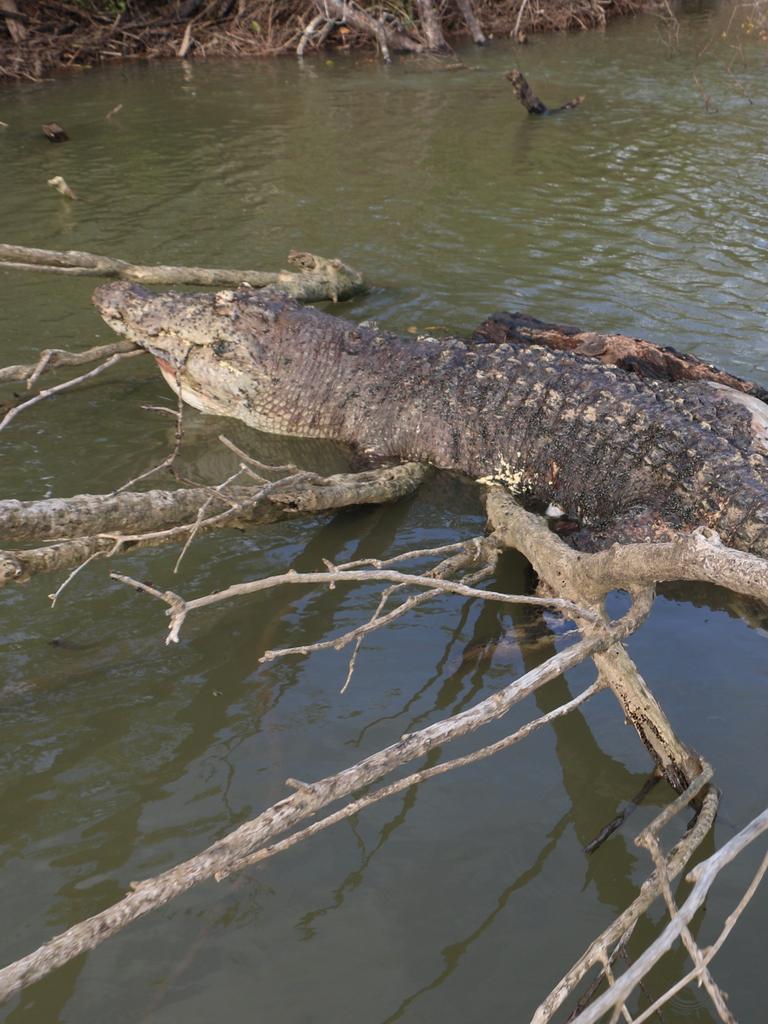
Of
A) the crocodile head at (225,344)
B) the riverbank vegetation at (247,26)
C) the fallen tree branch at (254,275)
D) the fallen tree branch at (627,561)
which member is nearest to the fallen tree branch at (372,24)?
the riverbank vegetation at (247,26)

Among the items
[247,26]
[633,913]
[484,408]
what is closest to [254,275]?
[484,408]

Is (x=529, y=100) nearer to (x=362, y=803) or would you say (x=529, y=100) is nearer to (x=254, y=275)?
(x=254, y=275)

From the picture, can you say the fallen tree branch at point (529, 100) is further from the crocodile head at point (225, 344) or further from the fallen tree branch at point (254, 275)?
the crocodile head at point (225, 344)

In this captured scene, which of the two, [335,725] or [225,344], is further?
[225,344]

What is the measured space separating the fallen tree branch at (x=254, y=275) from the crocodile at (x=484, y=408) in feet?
1.00

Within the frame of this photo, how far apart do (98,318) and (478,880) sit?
228 inches

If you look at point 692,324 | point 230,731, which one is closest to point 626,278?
point 692,324

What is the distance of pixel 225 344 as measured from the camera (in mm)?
→ 6266

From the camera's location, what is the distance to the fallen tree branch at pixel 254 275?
21.6 feet

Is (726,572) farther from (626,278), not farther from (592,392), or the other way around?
(626,278)

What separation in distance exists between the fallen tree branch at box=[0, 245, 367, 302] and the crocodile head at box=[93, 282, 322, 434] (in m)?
0.28

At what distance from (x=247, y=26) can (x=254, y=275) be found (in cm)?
1208

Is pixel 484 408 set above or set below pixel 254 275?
below

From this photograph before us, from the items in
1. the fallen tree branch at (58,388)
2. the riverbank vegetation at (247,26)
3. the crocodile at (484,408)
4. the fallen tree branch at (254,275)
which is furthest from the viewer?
the riverbank vegetation at (247,26)
